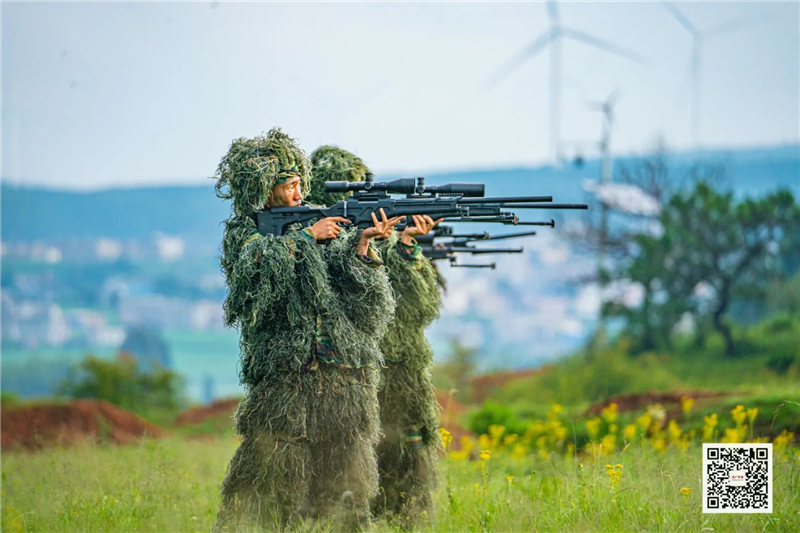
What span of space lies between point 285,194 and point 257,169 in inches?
12.0

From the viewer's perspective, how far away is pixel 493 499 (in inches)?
317

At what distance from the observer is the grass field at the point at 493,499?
6945 mm

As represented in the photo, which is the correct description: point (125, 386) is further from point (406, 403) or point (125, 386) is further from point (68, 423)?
point (406, 403)

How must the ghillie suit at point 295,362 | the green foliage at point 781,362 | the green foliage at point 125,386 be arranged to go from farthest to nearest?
1. the green foliage at point 125,386
2. the green foliage at point 781,362
3. the ghillie suit at point 295,362

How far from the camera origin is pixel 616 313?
23.5m

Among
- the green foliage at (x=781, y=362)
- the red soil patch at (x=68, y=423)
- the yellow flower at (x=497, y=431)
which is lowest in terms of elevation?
the red soil patch at (x=68, y=423)

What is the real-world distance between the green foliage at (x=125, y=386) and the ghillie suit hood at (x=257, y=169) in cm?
1563

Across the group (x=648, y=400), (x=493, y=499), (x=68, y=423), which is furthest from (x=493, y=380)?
(x=493, y=499)

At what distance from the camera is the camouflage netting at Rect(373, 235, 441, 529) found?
7.69m

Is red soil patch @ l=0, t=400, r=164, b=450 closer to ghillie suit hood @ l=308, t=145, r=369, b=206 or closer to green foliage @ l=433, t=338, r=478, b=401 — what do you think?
green foliage @ l=433, t=338, r=478, b=401

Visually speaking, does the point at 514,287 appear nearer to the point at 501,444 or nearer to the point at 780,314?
the point at 780,314

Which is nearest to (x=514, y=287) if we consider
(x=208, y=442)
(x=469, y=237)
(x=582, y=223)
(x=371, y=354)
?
(x=582, y=223)

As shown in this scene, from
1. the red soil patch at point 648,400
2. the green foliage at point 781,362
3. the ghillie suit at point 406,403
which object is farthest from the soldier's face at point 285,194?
the green foliage at point 781,362

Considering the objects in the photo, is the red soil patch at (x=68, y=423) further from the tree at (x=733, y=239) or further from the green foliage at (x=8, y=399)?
the tree at (x=733, y=239)
